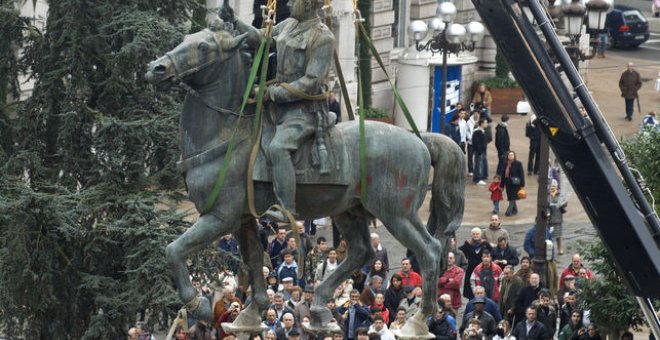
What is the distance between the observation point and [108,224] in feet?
104

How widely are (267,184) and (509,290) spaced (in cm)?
1352

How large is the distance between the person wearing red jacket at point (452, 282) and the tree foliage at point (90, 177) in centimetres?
447

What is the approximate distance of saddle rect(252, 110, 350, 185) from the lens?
842 inches

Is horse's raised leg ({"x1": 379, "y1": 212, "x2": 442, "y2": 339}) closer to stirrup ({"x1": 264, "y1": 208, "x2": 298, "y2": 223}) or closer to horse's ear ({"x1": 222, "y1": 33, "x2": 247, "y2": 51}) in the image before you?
stirrup ({"x1": 264, "y1": 208, "x2": 298, "y2": 223})

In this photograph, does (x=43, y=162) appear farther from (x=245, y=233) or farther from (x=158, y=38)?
(x=245, y=233)

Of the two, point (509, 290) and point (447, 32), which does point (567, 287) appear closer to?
point (509, 290)

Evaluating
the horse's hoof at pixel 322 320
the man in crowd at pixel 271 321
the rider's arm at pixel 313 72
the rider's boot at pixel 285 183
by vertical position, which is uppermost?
the rider's arm at pixel 313 72

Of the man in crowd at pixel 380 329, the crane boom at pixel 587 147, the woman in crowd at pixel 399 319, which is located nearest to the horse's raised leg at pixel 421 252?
the crane boom at pixel 587 147

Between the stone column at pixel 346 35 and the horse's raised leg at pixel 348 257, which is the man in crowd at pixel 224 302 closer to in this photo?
the horse's raised leg at pixel 348 257

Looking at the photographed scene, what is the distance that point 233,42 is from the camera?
837 inches

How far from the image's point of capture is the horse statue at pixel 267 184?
69.7 ft

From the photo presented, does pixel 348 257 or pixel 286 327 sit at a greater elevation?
pixel 348 257

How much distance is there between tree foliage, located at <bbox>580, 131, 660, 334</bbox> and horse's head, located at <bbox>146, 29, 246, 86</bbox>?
36.3 ft

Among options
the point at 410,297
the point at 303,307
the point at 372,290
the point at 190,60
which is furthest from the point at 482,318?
the point at 190,60
